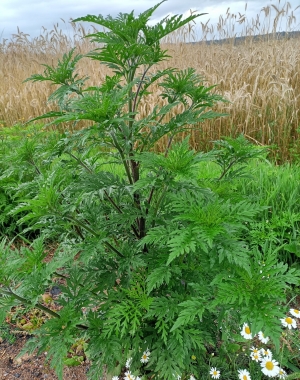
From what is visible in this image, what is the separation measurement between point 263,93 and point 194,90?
11.3ft

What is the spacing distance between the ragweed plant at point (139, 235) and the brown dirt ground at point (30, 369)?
52 cm

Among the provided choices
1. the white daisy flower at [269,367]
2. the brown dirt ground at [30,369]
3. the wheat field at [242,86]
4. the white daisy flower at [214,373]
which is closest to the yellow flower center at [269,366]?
the white daisy flower at [269,367]

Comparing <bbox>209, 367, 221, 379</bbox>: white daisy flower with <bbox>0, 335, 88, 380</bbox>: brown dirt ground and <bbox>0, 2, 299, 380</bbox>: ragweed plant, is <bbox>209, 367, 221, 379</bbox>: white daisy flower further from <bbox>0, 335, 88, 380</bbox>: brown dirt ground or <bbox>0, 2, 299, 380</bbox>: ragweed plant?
<bbox>0, 335, 88, 380</bbox>: brown dirt ground

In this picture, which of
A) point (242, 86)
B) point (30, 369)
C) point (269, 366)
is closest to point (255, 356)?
point (269, 366)

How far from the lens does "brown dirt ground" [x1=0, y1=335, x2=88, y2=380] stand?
1.84 meters

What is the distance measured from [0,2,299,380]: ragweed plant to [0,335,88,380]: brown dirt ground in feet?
1.69

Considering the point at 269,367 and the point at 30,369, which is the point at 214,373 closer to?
the point at 269,367

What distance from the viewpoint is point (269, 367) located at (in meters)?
1.52

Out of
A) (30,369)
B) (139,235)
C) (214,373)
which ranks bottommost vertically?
(30,369)

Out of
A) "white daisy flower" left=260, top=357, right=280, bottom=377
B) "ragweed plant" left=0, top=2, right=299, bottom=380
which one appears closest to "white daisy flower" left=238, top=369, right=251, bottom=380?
"white daisy flower" left=260, top=357, right=280, bottom=377

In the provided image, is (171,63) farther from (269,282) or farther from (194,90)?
(269,282)

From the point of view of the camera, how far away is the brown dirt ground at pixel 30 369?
6.03 ft

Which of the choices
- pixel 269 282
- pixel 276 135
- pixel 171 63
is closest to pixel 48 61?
pixel 171 63

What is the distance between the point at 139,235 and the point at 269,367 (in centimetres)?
87
